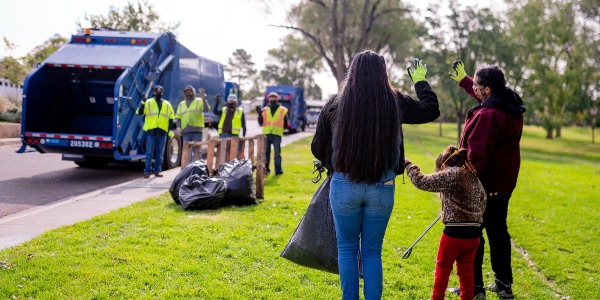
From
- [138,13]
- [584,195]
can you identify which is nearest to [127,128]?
[584,195]

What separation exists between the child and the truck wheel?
9228 mm

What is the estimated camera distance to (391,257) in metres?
5.39

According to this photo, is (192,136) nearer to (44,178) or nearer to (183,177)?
(44,178)

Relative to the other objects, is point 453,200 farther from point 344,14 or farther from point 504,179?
point 344,14

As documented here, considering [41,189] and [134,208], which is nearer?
[134,208]

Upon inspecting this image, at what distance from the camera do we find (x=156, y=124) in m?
10.5

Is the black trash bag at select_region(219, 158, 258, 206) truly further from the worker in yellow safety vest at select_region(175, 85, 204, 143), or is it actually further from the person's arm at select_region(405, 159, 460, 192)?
the person's arm at select_region(405, 159, 460, 192)

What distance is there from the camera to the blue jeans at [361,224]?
3186mm

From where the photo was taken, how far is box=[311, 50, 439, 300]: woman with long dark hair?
311cm

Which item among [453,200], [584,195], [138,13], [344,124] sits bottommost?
[584,195]

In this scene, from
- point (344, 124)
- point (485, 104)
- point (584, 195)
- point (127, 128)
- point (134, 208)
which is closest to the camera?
point (344, 124)

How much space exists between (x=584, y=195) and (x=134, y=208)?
30.4 ft

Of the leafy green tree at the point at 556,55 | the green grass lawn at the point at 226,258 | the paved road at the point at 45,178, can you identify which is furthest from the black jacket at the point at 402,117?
the leafy green tree at the point at 556,55

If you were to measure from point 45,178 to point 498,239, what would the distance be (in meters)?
8.71
